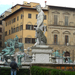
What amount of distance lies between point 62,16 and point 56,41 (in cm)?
564

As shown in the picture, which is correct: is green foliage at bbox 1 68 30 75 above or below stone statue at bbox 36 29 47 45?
below

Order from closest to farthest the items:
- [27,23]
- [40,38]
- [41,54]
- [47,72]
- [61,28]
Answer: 1. [47,72]
2. [41,54]
3. [40,38]
4. [27,23]
5. [61,28]

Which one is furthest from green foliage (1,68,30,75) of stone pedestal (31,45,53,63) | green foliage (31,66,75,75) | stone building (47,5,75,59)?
stone building (47,5,75,59)

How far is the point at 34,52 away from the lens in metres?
12.0

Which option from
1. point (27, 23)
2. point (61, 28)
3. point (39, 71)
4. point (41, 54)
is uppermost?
point (27, 23)

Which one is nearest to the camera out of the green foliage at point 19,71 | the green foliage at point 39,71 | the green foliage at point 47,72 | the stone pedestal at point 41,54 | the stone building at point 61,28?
the green foliage at point 47,72

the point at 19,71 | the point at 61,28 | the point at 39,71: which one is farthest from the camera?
the point at 61,28

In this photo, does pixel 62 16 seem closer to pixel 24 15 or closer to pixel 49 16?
pixel 49 16

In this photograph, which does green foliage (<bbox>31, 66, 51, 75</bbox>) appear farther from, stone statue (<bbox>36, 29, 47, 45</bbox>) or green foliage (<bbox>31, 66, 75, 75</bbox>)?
stone statue (<bbox>36, 29, 47, 45</bbox>)

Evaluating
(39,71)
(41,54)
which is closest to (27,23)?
(41,54)

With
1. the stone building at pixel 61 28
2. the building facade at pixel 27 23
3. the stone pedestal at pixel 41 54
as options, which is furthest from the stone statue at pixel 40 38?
the stone building at pixel 61 28

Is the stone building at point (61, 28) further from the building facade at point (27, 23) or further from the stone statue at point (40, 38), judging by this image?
the stone statue at point (40, 38)

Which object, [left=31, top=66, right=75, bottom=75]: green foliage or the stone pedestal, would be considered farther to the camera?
the stone pedestal

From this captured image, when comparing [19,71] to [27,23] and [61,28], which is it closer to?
[27,23]
